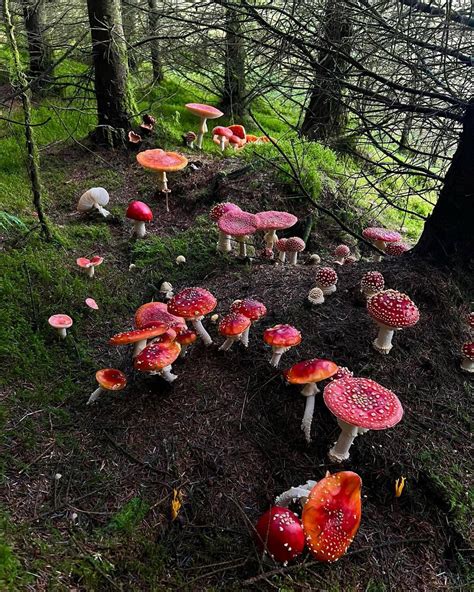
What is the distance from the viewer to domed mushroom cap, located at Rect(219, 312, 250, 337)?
343 cm

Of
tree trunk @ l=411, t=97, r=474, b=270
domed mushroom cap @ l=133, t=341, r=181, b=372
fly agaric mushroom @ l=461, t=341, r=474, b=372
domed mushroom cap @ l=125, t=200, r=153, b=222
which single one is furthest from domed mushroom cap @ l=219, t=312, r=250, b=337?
domed mushroom cap @ l=125, t=200, r=153, b=222

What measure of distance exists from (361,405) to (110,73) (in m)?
6.50

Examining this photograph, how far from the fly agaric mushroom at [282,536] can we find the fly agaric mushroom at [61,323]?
2.47m

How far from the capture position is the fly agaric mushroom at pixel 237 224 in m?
4.55

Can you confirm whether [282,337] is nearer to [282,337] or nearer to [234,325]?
[282,337]

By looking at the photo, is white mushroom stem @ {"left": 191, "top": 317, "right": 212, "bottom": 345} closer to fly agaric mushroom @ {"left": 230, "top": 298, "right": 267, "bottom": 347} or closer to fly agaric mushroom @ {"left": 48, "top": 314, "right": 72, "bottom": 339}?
fly agaric mushroom @ {"left": 230, "top": 298, "right": 267, "bottom": 347}

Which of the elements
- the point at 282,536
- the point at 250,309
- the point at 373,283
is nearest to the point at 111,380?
the point at 250,309

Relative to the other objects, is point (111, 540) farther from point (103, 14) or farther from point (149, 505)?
point (103, 14)

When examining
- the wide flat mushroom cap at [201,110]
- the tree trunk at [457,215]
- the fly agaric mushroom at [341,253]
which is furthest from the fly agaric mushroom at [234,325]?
the wide flat mushroom cap at [201,110]

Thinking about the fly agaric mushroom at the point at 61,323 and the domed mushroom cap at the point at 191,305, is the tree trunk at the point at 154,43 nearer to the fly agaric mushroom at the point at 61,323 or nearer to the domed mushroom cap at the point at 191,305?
the fly agaric mushroom at the point at 61,323

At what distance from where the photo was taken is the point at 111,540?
2.72m

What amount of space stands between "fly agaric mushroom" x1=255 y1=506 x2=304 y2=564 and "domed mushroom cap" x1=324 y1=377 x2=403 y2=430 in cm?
65

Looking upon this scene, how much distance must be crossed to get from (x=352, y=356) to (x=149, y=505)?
1.89 m

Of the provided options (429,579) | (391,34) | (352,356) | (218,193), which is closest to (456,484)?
(429,579)
